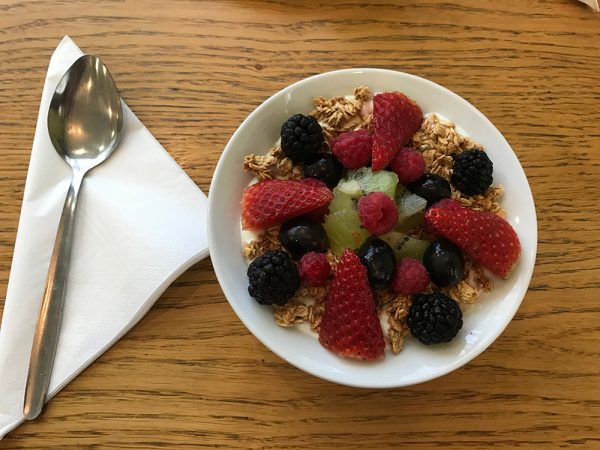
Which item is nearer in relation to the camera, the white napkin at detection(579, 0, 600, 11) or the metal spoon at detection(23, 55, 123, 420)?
the metal spoon at detection(23, 55, 123, 420)

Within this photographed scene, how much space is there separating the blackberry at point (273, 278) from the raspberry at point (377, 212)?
0.13 m

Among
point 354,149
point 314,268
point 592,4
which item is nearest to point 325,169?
point 354,149

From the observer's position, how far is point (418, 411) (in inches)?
36.5

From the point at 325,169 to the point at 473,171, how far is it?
0.23 m

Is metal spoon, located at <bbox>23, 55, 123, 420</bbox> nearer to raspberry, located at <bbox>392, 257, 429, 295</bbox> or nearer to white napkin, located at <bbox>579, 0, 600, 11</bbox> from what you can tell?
raspberry, located at <bbox>392, 257, 429, 295</bbox>

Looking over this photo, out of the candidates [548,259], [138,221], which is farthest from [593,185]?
[138,221]

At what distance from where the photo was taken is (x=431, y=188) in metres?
0.85

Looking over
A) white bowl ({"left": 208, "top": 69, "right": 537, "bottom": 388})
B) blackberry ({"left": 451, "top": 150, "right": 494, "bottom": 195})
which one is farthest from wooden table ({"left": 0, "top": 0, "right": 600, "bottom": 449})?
blackberry ({"left": 451, "top": 150, "right": 494, "bottom": 195})

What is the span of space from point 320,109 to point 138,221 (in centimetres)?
37

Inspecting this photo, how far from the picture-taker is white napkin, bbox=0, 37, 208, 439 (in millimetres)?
921

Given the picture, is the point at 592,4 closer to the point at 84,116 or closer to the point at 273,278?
the point at 273,278

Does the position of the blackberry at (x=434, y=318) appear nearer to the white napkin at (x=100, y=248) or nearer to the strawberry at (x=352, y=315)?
the strawberry at (x=352, y=315)

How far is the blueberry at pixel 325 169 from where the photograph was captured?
86 cm

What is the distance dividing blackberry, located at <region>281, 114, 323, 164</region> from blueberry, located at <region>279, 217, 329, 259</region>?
4.3 inches
